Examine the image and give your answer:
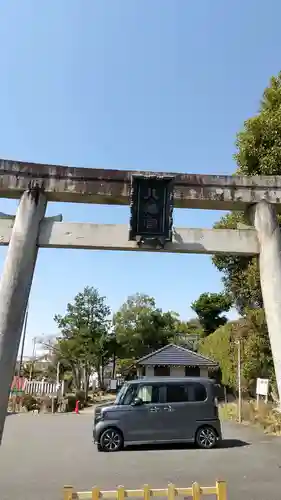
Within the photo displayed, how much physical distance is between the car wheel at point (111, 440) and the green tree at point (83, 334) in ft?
92.4

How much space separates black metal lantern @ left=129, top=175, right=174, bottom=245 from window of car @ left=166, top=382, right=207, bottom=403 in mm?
8076

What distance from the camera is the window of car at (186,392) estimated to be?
528 inches

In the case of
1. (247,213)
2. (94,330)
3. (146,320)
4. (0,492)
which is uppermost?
(146,320)

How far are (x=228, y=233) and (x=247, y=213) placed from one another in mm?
610

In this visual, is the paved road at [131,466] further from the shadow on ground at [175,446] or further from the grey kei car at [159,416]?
the grey kei car at [159,416]

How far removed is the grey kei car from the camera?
1285cm

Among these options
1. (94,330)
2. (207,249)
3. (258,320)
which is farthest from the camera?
(94,330)

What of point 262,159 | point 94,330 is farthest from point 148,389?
point 94,330

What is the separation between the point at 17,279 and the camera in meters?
6.41

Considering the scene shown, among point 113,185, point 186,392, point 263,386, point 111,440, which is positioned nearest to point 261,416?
point 263,386

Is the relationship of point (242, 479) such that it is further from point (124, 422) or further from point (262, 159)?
point (262, 159)

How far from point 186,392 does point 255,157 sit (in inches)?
354

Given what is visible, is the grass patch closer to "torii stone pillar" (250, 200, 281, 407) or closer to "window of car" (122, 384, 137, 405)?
"window of car" (122, 384, 137, 405)

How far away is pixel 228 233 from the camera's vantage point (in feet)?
23.4
